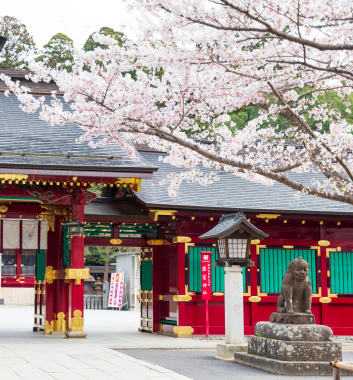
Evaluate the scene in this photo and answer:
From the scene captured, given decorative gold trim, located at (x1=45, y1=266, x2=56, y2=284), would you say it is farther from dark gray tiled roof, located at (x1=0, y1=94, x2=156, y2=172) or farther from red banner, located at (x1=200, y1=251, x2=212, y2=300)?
red banner, located at (x1=200, y1=251, x2=212, y2=300)

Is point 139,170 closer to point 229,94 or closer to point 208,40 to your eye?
point 229,94

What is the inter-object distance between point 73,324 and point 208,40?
25.4 feet

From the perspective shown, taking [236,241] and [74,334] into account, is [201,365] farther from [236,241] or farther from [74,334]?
[74,334]

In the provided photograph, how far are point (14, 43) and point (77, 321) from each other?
3294 cm

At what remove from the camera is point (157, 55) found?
733 cm

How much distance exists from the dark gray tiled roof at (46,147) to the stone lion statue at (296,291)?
432 cm

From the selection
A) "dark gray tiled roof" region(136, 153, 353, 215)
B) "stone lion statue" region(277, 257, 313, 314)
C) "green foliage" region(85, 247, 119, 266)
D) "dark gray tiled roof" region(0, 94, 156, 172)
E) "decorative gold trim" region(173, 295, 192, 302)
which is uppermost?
"dark gray tiled roof" region(0, 94, 156, 172)

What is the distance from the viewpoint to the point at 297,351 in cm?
855

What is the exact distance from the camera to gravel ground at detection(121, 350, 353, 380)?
Result: 820 centimetres

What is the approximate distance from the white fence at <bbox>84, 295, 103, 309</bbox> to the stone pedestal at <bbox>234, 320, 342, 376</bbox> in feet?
71.7

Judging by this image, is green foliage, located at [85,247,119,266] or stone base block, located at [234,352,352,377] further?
green foliage, located at [85,247,119,266]

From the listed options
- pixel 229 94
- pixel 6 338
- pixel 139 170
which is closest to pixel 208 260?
pixel 139 170

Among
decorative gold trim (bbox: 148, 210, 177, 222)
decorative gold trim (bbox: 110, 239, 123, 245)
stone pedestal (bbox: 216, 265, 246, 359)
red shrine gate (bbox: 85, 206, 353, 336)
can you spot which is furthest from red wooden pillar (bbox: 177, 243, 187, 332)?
stone pedestal (bbox: 216, 265, 246, 359)

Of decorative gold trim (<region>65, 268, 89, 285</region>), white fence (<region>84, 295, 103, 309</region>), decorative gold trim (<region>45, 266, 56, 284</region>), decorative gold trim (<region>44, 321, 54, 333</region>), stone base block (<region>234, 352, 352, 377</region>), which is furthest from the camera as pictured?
white fence (<region>84, 295, 103, 309</region>)
